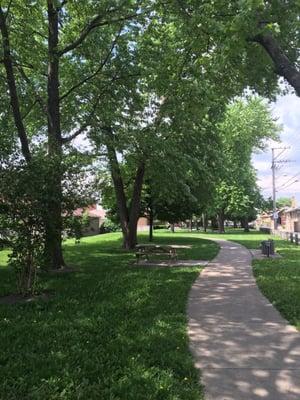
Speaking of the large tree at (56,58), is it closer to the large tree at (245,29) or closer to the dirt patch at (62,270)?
the dirt patch at (62,270)

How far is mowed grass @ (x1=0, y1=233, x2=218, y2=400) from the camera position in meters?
4.96

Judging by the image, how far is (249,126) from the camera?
56.3 m

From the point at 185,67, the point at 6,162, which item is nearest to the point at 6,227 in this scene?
the point at 6,162

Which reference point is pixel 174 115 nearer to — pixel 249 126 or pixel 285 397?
pixel 285 397

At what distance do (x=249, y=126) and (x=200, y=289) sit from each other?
47.2 meters

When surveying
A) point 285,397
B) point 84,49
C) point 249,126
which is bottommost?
point 285,397

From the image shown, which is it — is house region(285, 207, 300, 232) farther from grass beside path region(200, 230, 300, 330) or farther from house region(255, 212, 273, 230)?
grass beside path region(200, 230, 300, 330)

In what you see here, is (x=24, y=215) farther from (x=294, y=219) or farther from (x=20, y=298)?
(x=294, y=219)

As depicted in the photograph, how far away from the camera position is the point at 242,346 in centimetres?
656

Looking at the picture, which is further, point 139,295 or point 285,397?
point 139,295

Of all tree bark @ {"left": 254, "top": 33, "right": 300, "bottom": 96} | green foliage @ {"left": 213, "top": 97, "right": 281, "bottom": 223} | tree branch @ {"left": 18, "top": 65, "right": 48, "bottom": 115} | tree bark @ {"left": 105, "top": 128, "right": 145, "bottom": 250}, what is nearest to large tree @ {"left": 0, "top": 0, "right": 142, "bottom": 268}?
tree branch @ {"left": 18, "top": 65, "right": 48, "bottom": 115}

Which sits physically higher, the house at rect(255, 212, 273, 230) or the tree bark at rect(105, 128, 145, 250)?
the house at rect(255, 212, 273, 230)

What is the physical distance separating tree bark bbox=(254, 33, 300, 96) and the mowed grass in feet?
14.4

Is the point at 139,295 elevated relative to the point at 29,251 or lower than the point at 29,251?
lower
